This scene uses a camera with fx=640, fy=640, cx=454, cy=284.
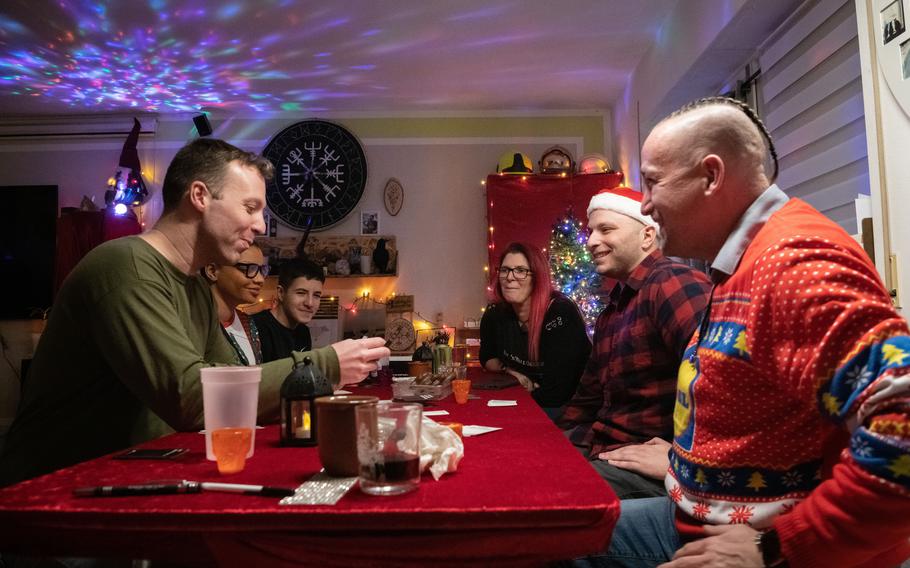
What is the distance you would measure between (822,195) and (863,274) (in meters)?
2.28

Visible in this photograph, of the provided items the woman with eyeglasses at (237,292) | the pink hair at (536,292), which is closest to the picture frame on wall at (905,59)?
the pink hair at (536,292)

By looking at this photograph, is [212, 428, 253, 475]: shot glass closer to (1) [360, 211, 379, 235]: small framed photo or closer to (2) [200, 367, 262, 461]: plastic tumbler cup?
(2) [200, 367, 262, 461]: plastic tumbler cup

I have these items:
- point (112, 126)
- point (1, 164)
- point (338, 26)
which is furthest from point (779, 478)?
point (1, 164)

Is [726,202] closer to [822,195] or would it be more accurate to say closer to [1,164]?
[822,195]

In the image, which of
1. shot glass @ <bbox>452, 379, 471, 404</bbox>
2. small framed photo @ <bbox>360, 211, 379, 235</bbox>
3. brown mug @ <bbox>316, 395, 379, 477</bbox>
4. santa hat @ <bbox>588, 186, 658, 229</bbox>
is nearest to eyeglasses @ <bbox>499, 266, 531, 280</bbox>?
santa hat @ <bbox>588, 186, 658, 229</bbox>

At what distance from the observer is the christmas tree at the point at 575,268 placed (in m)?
5.14

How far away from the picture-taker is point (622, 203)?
9.10 feet

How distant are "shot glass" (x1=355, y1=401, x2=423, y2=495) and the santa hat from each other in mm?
1865

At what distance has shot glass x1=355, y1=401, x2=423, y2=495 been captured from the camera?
1.04m

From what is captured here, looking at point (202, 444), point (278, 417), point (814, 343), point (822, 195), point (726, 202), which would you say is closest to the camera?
point (814, 343)

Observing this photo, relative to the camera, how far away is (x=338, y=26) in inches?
171

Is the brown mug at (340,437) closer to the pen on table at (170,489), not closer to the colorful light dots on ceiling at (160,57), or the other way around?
the pen on table at (170,489)

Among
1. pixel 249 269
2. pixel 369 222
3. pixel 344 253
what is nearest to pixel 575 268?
pixel 369 222

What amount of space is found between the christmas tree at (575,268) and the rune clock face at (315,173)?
1.91 meters
